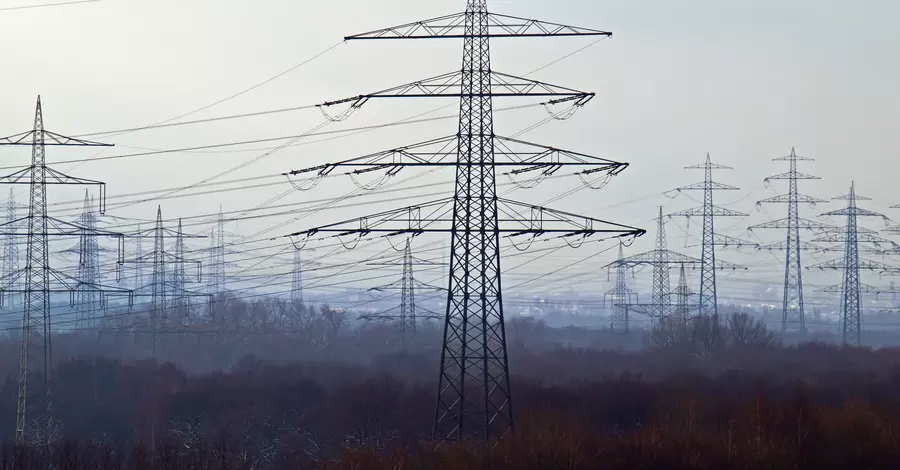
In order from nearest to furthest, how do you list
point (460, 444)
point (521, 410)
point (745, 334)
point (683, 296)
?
point (460, 444) → point (521, 410) → point (683, 296) → point (745, 334)

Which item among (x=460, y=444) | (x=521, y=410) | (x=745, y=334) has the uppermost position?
(x=745, y=334)

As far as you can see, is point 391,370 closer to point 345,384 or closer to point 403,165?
point 345,384

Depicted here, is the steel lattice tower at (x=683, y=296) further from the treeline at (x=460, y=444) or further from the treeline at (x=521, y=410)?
the treeline at (x=460, y=444)

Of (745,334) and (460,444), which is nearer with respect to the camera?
(460,444)

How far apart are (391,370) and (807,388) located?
28354 millimetres

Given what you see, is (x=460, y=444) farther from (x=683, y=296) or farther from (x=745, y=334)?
(x=745, y=334)

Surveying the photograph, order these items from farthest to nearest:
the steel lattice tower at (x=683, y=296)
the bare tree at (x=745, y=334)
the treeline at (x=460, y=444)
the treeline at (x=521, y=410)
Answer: the bare tree at (x=745, y=334) < the steel lattice tower at (x=683, y=296) < the treeline at (x=521, y=410) < the treeline at (x=460, y=444)

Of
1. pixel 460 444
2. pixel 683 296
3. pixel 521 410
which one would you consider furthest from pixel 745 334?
pixel 460 444

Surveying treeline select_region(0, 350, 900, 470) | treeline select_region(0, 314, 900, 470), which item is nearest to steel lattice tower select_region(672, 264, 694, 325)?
treeline select_region(0, 314, 900, 470)

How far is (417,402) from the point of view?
57875 millimetres

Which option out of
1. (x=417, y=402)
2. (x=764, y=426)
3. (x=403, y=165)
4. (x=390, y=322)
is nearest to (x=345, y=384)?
(x=417, y=402)

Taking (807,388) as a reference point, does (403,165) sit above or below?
above

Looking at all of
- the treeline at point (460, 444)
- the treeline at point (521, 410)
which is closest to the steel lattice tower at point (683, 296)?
the treeline at point (521, 410)

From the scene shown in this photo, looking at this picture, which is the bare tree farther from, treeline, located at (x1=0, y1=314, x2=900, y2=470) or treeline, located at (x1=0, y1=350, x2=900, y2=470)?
treeline, located at (x1=0, y1=350, x2=900, y2=470)
